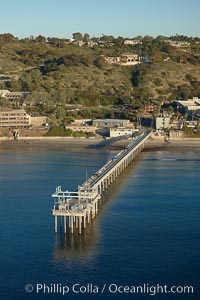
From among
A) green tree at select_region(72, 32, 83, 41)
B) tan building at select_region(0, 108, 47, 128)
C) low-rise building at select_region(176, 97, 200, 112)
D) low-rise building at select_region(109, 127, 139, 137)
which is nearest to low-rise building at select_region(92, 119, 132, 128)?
low-rise building at select_region(109, 127, 139, 137)

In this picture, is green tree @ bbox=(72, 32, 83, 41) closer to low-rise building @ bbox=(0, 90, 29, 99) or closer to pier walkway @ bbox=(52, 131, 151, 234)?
low-rise building @ bbox=(0, 90, 29, 99)

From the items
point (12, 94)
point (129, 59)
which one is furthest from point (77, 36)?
point (12, 94)

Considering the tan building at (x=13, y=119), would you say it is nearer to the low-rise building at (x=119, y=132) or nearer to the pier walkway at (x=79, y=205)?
the low-rise building at (x=119, y=132)

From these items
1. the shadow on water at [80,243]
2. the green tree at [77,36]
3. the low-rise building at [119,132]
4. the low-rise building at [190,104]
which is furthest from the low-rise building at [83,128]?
the green tree at [77,36]

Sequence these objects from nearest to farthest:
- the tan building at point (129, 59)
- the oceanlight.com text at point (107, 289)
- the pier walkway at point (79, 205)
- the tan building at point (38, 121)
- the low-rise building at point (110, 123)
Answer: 1. the oceanlight.com text at point (107, 289)
2. the pier walkway at point (79, 205)
3. the low-rise building at point (110, 123)
4. the tan building at point (38, 121)
5. the tan building at point (129, 59)

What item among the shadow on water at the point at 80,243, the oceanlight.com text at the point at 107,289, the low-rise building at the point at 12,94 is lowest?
the oceanlight.com text at the point at 107,289

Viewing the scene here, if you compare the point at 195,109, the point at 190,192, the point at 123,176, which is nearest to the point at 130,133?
the point at 195,109

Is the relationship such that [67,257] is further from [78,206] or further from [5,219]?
[5,219]
